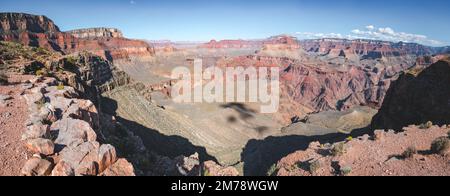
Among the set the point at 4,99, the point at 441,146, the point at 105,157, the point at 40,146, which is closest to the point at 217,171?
the point at 105,157

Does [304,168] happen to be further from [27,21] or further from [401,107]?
[27,21]

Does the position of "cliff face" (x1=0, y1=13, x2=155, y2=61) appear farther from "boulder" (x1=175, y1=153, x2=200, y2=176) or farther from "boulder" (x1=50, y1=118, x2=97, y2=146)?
"boulder" (x1=50, y1=118, x2=97, y2=146)

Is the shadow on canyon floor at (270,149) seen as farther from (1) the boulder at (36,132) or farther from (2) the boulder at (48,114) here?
(1) the boulder at (36,132)

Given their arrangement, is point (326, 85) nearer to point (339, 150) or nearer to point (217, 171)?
point (339, 150)

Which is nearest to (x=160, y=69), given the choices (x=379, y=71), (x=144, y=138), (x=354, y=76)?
(x=354, y=76)

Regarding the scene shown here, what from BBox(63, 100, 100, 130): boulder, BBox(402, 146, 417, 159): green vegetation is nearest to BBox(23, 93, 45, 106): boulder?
BBox(63, 100, 100, 130): boulder

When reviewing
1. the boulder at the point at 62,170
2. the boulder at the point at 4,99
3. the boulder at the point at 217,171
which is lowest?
the boulder at the point at 217,171

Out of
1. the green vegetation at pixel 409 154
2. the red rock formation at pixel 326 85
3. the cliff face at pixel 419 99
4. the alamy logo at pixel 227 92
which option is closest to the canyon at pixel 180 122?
the cliff face at pixel 419 99
